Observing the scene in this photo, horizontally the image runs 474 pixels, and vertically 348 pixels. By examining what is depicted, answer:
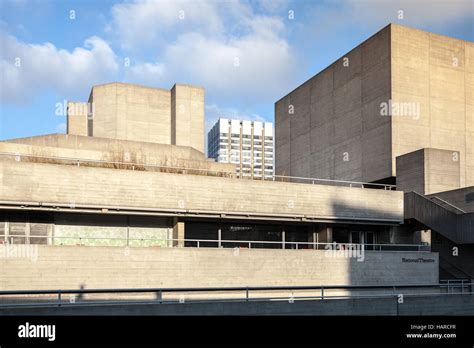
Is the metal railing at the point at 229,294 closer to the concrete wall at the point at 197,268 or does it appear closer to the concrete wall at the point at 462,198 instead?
the concrete wall at the point at 197,268

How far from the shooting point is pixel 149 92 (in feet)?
160

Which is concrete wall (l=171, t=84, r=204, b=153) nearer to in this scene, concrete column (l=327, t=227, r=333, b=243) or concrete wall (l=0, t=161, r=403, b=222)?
concrete column (l=327, t=227, r=333, b=243)

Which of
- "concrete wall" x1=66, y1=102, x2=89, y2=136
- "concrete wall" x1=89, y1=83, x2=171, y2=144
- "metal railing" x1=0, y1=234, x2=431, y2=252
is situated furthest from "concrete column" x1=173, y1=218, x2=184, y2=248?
"concrete wall" x1=66, y1=102, x2=89, y2=136

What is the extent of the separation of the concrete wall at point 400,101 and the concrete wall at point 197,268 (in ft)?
50.6

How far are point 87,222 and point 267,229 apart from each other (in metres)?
10.1

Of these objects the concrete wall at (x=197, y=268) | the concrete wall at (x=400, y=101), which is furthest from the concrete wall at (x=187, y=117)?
the concrete wall at (x=197, y=268)

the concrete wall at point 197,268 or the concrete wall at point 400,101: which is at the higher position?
the concrete wall at point 400,101

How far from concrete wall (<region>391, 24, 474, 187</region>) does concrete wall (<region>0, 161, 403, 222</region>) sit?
40.8 feet

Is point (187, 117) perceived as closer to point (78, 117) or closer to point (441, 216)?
point (78, 117)

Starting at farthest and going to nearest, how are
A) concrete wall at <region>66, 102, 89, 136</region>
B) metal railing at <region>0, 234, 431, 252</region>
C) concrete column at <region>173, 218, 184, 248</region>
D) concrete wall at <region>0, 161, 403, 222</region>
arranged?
concrete wall at <region>66, 102, 89, 136</region> < concrete column at <region>173, 218, 184, 248</region> < metal railing at <region>0, 234, 431, 252</region> < concrete wall at <region>0, 161, 403, 222</region>

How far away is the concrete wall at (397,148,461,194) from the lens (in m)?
34.5

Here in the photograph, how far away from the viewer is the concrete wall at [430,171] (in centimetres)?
3450

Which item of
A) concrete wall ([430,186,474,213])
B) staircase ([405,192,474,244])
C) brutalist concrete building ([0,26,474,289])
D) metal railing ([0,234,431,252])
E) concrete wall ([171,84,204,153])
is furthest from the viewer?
concrete wall ([171,84,204,153])

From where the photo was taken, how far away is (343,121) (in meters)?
49.0
